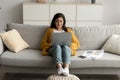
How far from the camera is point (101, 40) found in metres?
4.04

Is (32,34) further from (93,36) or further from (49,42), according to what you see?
(93,36)

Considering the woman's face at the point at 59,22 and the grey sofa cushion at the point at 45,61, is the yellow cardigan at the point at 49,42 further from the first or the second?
the grey sofa cushion at the point at 45,61

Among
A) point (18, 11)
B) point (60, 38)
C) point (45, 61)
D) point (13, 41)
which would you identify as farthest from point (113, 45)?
point (18, 11)

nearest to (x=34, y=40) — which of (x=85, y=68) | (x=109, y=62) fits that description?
(x=85, y=68)

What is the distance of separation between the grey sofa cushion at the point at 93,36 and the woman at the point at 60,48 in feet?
0.48

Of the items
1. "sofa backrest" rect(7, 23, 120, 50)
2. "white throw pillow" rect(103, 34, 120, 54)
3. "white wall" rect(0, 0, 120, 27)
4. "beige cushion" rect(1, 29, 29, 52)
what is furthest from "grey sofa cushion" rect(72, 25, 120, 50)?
"white wall" rect(0, 0, 120, 27)

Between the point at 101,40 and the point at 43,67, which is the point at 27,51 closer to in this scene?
the point at 43,67

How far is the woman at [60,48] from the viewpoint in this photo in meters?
3.36

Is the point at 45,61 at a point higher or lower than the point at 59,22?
lower

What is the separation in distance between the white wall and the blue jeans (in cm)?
295

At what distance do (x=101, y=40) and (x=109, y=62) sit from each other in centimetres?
57

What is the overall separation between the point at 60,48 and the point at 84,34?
613mm

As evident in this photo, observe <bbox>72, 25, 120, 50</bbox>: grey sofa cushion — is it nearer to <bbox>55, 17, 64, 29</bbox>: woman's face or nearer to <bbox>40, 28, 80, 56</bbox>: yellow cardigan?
<bbox>40, 28, 80, 56</bbox>: yellow cardigan

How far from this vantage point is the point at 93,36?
159 inches
